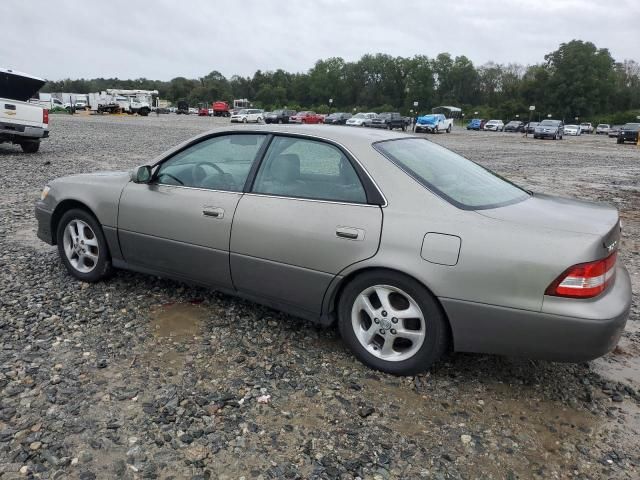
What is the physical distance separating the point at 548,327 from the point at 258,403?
1.61 metres

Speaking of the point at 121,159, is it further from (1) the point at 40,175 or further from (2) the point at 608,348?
(2) the point at 608,348

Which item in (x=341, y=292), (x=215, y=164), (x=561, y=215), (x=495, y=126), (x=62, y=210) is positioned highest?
(x=495, y=126)

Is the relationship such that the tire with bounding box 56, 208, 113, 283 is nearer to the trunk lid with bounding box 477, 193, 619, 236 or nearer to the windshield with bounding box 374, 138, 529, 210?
the windshield with bounding box 374, 138, 529, 210

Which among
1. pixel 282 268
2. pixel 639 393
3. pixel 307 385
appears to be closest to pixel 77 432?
pixel 307 385

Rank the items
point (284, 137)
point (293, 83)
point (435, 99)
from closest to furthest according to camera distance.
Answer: point (284, 137) → point (435, 99) → point (293, 83)

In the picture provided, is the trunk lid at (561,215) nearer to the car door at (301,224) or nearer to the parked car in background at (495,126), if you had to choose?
the car door at (301,224)

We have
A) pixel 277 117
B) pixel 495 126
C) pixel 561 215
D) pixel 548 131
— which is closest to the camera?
pixel 561 215

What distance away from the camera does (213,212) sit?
11.8 ft

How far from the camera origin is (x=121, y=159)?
13961 mm

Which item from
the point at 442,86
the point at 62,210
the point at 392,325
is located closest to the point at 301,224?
the point at 392,325

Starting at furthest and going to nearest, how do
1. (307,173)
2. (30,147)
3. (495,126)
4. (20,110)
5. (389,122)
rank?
(495,126)
(389,122)
(30,147)
(20,110)
(307,173)

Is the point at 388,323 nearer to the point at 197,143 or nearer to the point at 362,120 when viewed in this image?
the point at 197,143

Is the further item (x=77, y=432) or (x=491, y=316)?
(x=491, y=316)

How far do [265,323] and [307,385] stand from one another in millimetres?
898
